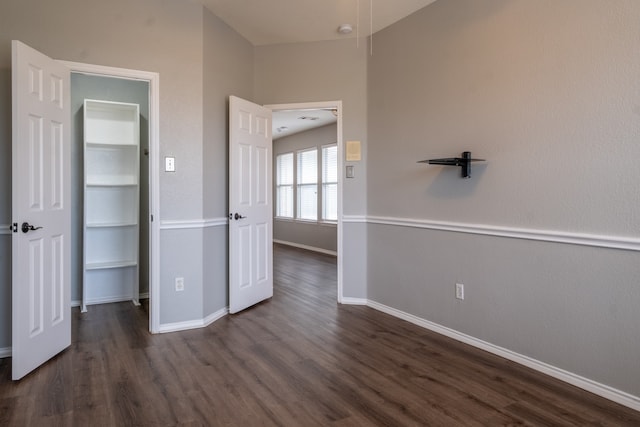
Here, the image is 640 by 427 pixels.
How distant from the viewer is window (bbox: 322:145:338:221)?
7516 millimetres

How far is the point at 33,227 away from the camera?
7.76 feet

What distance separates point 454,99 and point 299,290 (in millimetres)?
2682

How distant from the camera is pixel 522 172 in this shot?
2498 mm

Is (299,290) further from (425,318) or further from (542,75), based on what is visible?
(542,75)

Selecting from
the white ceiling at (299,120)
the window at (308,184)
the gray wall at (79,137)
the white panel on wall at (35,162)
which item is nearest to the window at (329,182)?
the window at (308,184)

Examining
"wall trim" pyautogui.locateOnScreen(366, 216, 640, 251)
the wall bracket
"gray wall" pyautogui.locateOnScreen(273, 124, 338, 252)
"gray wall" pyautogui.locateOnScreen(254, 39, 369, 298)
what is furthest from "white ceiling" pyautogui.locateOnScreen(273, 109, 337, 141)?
the wall bracket

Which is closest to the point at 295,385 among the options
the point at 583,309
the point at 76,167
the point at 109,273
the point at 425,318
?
the point at 425,318

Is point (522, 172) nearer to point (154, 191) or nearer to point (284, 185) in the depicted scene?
point (154, 191)

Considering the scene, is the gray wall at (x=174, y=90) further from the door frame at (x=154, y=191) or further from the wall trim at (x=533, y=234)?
the wall trim at (x=533, y=234)

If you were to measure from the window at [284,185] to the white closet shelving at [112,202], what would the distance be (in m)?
5.02

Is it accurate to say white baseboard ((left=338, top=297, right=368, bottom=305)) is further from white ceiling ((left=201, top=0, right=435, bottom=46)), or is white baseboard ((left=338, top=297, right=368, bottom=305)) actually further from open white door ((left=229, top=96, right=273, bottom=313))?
white ceiling ((left=201, top=0, right=435, bottom=46))

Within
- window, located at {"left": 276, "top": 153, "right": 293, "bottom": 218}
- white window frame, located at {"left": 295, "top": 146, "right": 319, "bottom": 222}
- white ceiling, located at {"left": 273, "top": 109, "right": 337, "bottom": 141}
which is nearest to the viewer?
white ceiling, located at {"left": 273, "top": 109, "right": 337, "bottom": 141}

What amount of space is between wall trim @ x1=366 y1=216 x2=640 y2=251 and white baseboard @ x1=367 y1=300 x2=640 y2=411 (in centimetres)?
78

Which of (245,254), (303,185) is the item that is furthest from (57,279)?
(303,185)
